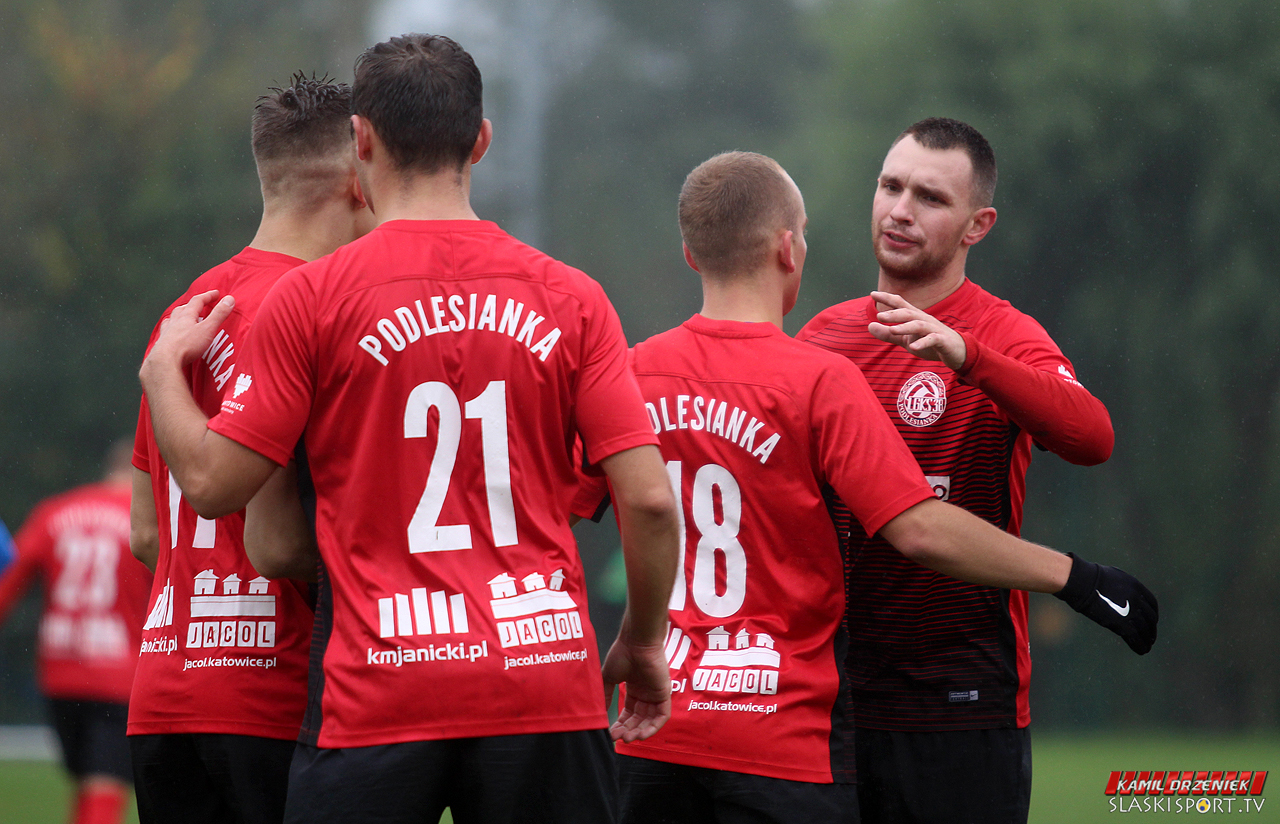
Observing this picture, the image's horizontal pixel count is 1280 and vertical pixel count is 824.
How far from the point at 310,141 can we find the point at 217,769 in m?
1.38

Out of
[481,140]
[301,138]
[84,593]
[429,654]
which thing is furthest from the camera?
[84,593]

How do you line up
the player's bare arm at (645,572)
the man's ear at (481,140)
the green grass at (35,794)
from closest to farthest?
the player's bare arm at (645,572), the man's ear at (481,140), the green grass at (35,794)

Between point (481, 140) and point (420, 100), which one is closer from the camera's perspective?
point (420, 100)

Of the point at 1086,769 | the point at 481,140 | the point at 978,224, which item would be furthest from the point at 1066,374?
the point at 1086,769

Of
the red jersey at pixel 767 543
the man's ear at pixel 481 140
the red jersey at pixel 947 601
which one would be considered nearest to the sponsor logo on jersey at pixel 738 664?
the red jersey at pixel 767 543

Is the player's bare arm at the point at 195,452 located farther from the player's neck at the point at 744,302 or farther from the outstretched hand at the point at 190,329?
the player's neck at the point at 744,302

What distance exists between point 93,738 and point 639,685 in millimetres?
4309

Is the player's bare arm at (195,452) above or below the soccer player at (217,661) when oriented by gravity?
above

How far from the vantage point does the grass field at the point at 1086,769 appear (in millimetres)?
9727

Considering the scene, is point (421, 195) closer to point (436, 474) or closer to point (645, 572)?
point (436, 474)

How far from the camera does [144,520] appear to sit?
124 inches

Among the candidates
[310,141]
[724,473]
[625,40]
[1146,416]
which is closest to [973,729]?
[724,473]

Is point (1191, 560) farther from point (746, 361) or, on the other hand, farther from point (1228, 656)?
point (746, 361)

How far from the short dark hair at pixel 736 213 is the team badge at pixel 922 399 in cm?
61
